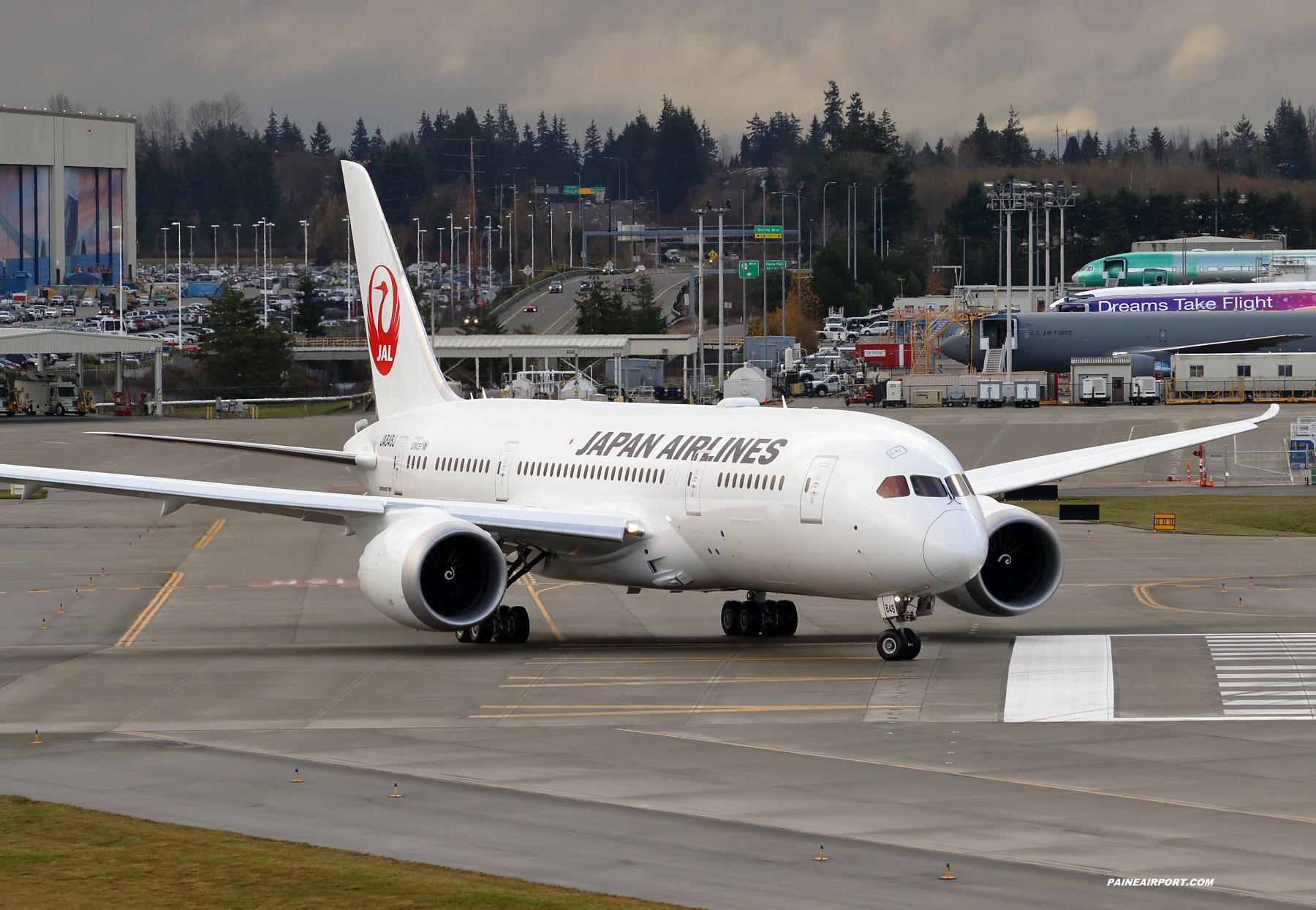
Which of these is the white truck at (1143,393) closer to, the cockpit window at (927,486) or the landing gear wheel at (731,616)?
the landing gear wheel at (731,616)

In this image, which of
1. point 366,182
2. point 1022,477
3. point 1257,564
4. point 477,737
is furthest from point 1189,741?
point 366,182

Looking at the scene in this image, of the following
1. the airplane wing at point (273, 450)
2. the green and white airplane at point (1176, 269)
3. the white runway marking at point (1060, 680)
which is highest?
the green and white airplane at point (1176, 269)

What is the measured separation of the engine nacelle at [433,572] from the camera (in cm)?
3259

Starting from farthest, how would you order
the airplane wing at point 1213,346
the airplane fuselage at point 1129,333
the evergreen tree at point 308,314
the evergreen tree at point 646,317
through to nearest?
the evergreen tree at point 308,314 < the evergreen tree at point 646,317 < the airplane fuselage at point 1129,333 < the airplane wing at point 1213,346

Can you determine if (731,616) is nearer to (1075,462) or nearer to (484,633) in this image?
(484,633)

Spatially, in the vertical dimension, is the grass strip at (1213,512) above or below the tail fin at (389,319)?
below

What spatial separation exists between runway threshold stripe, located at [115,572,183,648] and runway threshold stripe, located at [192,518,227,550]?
7164mm

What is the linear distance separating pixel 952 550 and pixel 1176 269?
166464mm

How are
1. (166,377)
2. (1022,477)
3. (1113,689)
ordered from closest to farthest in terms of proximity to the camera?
(1113,689), (1022,477), (166,377)

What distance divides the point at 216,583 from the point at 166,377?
11153 centimetres

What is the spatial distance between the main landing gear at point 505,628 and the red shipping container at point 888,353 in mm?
107197

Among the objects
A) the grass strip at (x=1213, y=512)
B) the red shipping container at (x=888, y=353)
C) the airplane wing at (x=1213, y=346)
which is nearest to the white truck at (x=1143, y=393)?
the airplane wing at (x=1213, y=346)

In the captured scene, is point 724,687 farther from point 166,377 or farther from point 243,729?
point 166,377

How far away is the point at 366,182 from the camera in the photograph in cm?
4628
